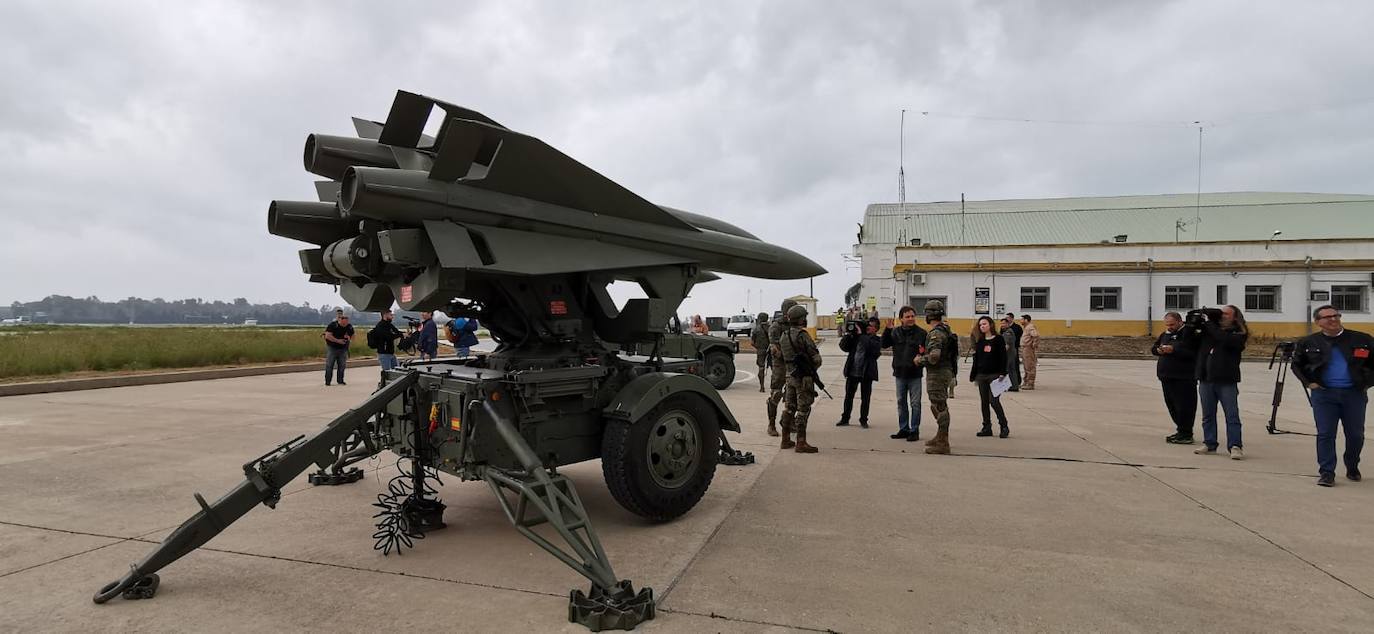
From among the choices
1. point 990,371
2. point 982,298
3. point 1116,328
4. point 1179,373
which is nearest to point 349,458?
point 990,371

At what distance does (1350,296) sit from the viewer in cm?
2480

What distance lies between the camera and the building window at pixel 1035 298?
26.0m

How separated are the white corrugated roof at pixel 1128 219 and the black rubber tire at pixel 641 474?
28.7 meters

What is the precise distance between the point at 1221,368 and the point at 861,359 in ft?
11.2

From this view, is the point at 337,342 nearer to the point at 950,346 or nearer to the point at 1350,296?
the point at 950,346

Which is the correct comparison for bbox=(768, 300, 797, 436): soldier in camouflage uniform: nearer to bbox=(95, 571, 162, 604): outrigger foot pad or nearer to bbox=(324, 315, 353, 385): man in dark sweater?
bbox=(95, 571, 162, 604): outrigger foot pad

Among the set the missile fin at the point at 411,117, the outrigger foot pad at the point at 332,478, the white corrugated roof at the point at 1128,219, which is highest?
the white corrugated roof at the point at 1128,219

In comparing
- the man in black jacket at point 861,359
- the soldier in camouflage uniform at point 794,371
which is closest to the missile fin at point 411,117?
the soldier in camouflage uniform at point 794,371

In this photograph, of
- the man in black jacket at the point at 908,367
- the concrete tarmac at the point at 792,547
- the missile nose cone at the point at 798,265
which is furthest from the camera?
the man in black jacket at the point at 908,367

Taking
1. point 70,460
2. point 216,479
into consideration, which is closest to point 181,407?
point 70,460

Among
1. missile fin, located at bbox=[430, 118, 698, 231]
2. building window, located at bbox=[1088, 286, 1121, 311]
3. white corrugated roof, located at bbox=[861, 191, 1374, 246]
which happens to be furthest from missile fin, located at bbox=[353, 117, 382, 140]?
white corrugated roof, located at bbox=[861, 191, 1374, 246]

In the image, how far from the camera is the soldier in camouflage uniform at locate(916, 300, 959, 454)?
6.64 m

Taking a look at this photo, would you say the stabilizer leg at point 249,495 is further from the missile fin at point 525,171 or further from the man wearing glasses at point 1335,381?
the man wearing glasses at point 1335,381

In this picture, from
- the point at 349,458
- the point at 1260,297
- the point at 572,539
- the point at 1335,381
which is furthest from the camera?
the point at 1260,297
